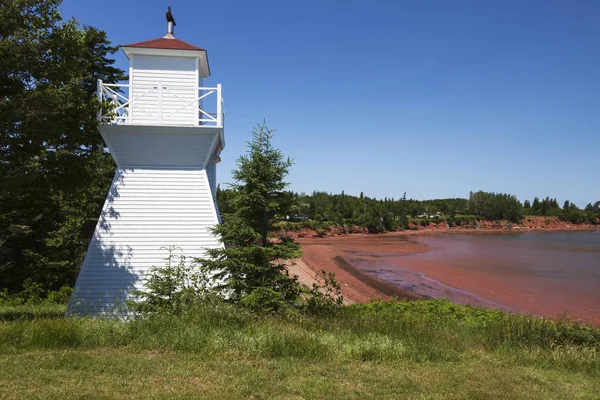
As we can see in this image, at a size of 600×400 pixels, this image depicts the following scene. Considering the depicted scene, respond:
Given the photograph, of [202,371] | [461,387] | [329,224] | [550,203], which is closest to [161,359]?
[202,371]

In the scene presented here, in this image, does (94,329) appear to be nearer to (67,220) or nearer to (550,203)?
(67,220)

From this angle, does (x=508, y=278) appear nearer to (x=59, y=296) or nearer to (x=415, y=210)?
(x=59, y=296)

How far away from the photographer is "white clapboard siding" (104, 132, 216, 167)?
10172 mm

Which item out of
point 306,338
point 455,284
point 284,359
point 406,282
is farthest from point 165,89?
point 455,284

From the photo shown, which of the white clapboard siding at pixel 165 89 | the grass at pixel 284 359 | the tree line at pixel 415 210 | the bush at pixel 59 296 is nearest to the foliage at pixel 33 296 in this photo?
the bush at pixel 59 296

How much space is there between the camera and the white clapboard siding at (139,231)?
9.44 meters

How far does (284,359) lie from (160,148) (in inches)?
278

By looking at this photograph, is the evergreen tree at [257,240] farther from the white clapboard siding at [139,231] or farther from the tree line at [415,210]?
the tree line at [415,210]

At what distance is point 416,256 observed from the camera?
142 feet

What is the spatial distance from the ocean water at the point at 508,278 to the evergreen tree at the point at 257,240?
1617 cm

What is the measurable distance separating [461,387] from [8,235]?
15113 millimetres

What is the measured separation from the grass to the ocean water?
584 inches

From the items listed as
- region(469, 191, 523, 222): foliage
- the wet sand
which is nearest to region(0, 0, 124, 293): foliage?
the wet sand

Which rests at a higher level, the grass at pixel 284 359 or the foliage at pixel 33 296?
the grass at pixel 284 359
